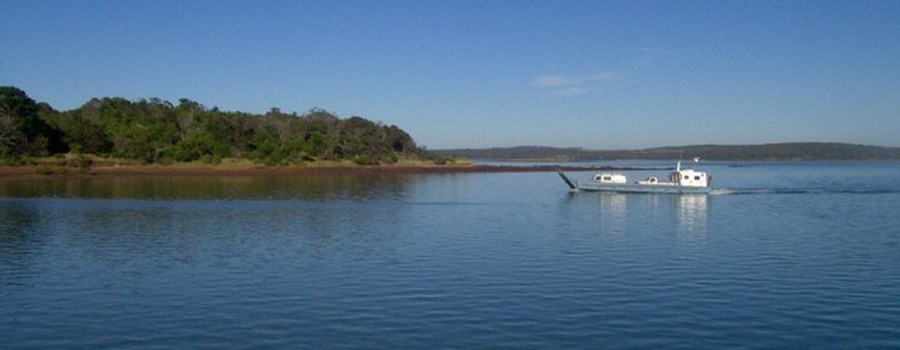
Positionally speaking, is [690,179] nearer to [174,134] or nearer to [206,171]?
[206,171]

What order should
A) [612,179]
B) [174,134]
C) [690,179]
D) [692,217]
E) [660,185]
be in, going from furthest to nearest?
[174,134] → [612,179] → [690,179] → [660,185] → [692,217]

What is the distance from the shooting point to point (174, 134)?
11312 cm

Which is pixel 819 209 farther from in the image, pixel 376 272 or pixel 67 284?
pixel 67 284

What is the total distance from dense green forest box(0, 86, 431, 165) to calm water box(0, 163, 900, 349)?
60.2 meters

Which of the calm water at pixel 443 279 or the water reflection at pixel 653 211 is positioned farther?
the water reflection at pixel 653 211

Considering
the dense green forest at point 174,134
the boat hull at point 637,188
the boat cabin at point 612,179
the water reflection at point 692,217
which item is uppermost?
the dense green forest at point 174,134

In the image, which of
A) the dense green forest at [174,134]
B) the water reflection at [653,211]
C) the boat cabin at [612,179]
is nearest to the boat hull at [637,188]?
the boat cabin at [612,179]

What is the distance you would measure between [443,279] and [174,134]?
320ft

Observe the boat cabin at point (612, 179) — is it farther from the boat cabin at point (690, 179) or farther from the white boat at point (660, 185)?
the boat cabin at point (690, 179)

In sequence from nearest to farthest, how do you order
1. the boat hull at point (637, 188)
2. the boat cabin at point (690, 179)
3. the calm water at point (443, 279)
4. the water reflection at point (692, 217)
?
the calm water at point (443, 279) → the water reflection at point (692, 217) → the boat hull at point (637, 188) → the boat cabin at point (690, 179)

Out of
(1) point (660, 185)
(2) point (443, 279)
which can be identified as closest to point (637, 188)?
(1) point (660, 185)

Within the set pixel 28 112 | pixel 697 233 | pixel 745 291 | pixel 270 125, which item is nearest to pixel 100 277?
pixel 745 291

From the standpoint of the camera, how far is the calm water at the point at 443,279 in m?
16.6

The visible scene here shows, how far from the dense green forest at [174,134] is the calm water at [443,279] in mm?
60153
